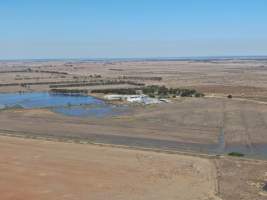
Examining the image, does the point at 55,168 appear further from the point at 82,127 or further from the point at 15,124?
the point at 15,124

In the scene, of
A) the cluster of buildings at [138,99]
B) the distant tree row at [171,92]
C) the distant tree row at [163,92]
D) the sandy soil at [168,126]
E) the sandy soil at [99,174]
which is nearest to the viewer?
the sandy soil at [99,174]

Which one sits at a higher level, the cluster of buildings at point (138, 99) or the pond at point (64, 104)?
the cluster of buildings at point (138, 99)

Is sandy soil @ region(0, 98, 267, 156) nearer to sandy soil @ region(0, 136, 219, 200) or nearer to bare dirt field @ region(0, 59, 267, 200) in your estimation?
bare dirt field @ region(0, 59, 267, 200)

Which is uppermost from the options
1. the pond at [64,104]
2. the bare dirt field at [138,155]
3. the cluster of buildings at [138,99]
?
the cluster of buildings at [138,99]

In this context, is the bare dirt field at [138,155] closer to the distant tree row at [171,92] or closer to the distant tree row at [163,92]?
the distant tree row at [171,92]

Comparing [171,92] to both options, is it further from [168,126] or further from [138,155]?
[138,155]

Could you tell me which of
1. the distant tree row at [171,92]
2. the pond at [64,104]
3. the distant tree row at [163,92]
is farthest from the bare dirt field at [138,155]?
the distant tree row at [163,92]
